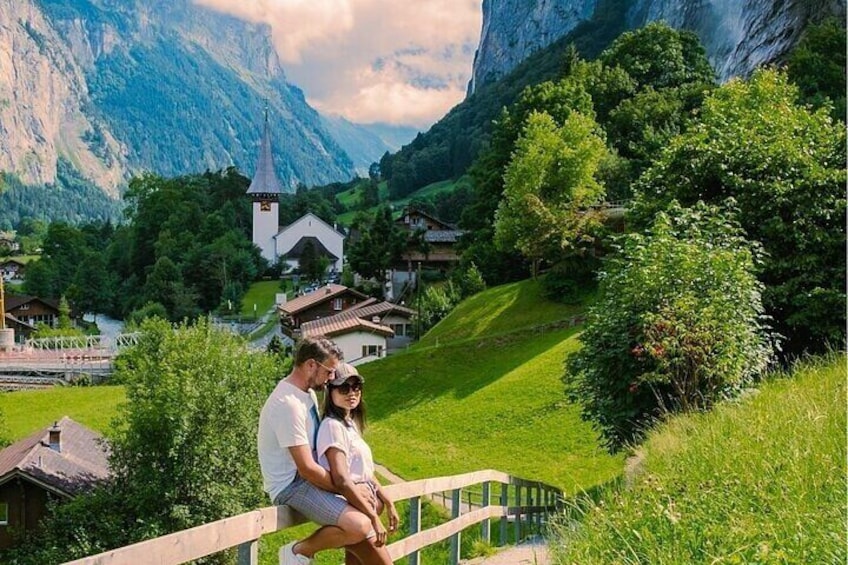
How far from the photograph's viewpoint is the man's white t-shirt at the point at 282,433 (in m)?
4.63

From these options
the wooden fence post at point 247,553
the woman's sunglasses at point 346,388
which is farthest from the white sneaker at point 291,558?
the woman's sunglasses at point 346,388

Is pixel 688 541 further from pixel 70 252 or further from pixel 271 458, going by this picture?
pixel 70 252

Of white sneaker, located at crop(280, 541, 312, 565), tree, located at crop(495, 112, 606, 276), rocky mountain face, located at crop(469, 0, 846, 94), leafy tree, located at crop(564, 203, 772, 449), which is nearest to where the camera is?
white sneaker, located at crop(280, 541, 312, 565)

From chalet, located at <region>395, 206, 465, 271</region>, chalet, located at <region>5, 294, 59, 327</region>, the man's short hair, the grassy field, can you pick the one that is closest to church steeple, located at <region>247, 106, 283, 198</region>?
the grassy field

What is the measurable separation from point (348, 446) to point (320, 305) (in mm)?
56468

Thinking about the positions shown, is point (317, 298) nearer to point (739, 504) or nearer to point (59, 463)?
point (59, 463)

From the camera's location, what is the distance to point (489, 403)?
28953 mm

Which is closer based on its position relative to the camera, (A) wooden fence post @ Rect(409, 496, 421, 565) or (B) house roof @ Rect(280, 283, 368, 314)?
(A) wooden fence post @ Rect(409, 496, 421, 565)

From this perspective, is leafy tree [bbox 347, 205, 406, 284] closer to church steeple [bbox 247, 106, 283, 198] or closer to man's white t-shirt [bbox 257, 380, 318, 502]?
church steeple [bbox 247, 106, 283, 198]

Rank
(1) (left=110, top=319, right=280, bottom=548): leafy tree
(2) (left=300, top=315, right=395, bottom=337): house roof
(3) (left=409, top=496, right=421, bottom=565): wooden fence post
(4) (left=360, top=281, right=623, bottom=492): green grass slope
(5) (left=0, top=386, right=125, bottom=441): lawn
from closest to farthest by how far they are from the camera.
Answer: (3) (left=409, top=496, right=421, bottom=565): wooden fence post → (4) (left=360, top=281, right=623, bottom=492): green grass slope → (1) (left=110, top=319, right=280, bottom=548): leafy tree → (5) (left=0, top=386, right=125, bottom=441): lawn → (2) (left=300, top=315, right=395, bottom=337): house roof

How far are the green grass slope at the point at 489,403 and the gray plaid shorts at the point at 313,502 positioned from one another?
1428 centimetres

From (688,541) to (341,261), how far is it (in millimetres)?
100935

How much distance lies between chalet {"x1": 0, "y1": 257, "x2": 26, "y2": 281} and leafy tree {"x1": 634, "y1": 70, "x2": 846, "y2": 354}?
134 metres

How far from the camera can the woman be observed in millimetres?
4660
